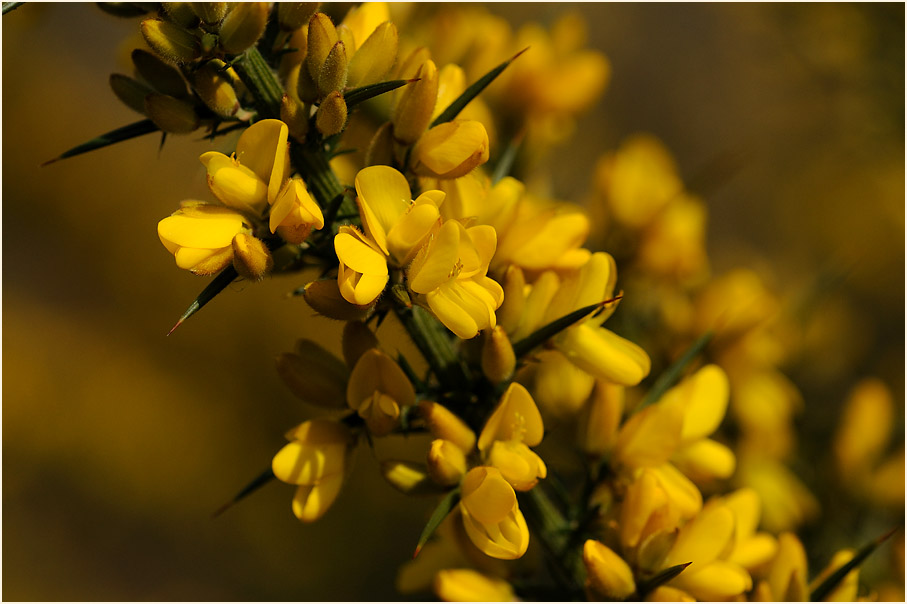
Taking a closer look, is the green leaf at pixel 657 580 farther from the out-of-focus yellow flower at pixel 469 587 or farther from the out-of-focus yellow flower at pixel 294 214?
→ the out-of-focus yellow flower at pixel 294 214

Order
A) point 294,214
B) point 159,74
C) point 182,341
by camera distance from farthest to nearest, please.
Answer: point 182,341, point 159,74, point 294,214

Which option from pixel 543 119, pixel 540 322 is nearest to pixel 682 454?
pixel 540 322

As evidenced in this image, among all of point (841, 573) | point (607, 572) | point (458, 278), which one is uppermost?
point (458, 278)

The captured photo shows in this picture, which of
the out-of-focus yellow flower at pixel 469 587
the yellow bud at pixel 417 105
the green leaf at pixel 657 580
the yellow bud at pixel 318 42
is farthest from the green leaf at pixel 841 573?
the yellow bud at pixel 318 42

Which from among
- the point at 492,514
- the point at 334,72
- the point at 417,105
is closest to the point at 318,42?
the point at 334,72

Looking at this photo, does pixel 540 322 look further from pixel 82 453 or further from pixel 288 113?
pixel 82 453

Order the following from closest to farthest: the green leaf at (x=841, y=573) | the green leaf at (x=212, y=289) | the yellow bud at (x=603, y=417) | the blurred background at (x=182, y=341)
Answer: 1. the green leaf at (x=212, y=289)
2. the green leaf at (x=841, y=573)
3. the yellow bud at (x=603, y=417)
4. the blurred background at (x=182, y=341)

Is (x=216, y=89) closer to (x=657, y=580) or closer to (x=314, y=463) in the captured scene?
(x=314, y=463)
